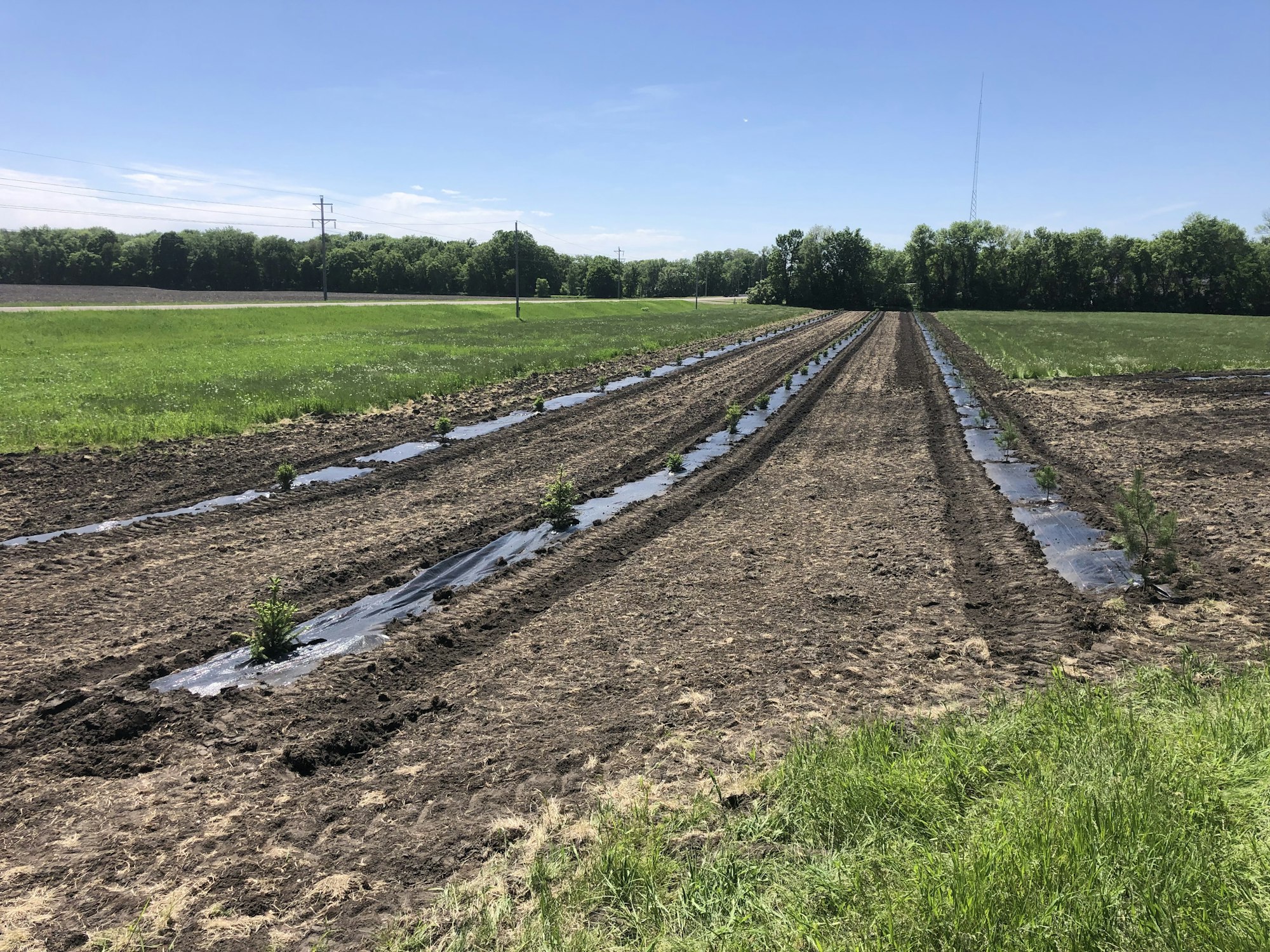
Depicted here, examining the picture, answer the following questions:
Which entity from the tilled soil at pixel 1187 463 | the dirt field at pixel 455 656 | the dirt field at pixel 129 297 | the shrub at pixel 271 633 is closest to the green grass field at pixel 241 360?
the dirt field at pixel 455 656

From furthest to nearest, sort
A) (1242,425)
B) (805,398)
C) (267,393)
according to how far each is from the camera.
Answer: (805,398)
(267,393)
(1242,425)

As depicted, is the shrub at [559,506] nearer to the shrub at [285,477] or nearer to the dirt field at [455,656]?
the dirt field at [455,656]

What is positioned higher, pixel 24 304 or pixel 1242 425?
pixel 24 304

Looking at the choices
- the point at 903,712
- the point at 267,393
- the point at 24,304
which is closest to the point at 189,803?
the point at 903,712

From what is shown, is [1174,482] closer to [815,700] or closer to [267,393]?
[815,700]

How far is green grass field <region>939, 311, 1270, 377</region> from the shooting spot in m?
31.9

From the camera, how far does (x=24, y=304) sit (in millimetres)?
61500

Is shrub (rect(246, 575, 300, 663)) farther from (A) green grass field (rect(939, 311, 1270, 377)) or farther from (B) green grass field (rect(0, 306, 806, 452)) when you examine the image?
(A) green grass field (rect(939, 311, 1270, 377))

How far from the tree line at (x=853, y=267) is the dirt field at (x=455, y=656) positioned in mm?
129479

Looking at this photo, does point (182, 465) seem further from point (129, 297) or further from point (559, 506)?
point (129, 297)

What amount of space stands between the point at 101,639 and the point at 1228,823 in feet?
31.9

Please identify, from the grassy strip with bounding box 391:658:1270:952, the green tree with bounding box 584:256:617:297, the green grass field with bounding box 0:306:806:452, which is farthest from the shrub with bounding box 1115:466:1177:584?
the green tree with bounding box 584:256:617:297

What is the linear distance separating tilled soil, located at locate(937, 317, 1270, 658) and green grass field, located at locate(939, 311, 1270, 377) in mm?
3371

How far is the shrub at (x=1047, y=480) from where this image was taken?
42.3 ft
